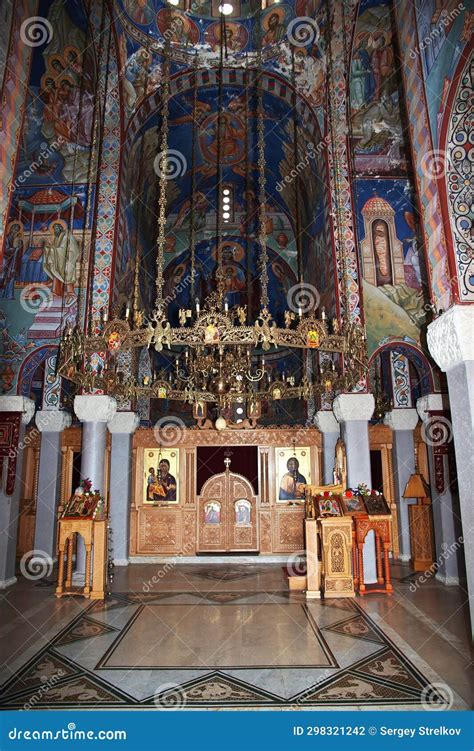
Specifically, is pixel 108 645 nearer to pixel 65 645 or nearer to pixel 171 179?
pixel 65 645

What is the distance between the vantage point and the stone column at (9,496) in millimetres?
9031

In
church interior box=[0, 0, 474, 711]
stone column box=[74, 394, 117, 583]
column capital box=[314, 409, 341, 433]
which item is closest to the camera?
church interior box=[0, 0, 474, 711]

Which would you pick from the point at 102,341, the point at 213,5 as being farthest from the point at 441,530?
the point at 213,5

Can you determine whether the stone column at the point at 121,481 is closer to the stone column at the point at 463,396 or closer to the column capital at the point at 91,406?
the column capital at the point at 91,406

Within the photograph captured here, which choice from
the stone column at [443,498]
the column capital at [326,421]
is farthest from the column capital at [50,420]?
the stone column at [443,498]

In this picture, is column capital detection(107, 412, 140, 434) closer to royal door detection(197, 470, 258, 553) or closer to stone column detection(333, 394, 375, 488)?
royal door detection(197, 470, 258, 553)

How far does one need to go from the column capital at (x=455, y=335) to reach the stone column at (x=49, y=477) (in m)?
9.32

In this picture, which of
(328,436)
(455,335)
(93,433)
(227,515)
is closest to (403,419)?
(328,436)

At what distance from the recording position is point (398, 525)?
12.1 m

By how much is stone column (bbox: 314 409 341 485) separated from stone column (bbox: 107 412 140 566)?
13.9 ft

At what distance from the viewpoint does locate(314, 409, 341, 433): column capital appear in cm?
1140

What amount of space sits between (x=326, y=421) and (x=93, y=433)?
515 centimetres

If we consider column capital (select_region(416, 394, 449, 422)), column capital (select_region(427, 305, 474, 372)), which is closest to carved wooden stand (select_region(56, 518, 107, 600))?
column capital (select_region(427, 305, 474, 372))

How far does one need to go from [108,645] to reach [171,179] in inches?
469
